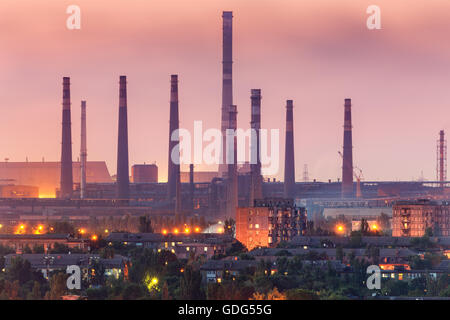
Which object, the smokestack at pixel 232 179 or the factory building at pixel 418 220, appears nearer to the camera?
the factory building at pixel 418 220

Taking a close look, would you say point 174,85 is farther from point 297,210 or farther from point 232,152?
point 297,210

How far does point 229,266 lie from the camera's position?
7694cm

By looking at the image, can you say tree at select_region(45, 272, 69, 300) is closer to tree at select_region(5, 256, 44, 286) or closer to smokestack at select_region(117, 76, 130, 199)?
tree at select_region(5, 256, 44, 286)

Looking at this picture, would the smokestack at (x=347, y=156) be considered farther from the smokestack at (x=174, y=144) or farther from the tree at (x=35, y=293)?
the tree at (x=35, y=293)

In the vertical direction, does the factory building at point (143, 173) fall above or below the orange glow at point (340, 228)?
above

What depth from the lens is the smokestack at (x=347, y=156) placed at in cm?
14388

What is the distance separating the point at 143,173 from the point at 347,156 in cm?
3384

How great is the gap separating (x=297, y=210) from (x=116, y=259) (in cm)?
3402

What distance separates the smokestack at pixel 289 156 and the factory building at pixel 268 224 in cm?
2947

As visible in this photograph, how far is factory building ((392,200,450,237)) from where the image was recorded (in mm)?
119625

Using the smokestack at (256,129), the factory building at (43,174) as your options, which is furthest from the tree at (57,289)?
the factory building at (43,174)

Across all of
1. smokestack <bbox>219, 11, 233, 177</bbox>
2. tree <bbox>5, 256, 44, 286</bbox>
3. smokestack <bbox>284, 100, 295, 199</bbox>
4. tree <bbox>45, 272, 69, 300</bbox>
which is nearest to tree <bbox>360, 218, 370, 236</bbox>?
smokestack <bbox>284, 100, 295, 199</bbox>

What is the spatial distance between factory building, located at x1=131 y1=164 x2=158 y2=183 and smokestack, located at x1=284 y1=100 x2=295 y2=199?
102 ft
